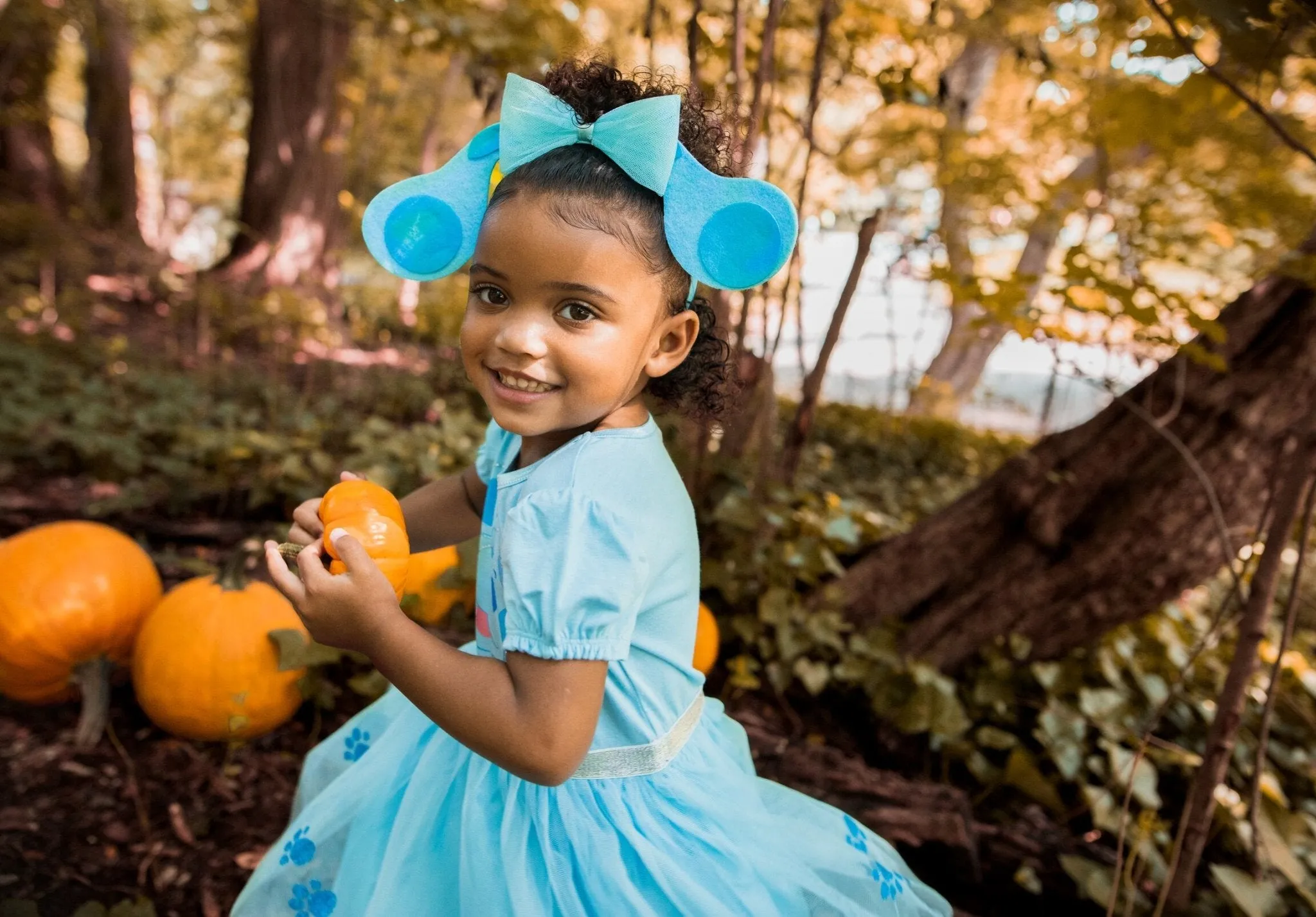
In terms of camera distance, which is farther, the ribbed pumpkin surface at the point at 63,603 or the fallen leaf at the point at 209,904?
the ribbed pumpkin surface at the point at 63,603

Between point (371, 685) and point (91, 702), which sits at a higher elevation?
point (371, 685)

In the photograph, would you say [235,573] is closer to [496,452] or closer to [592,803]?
[496,452]

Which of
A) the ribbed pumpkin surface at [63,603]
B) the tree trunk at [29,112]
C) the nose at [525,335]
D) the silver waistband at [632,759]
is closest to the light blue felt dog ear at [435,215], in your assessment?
the nose at [525,335]

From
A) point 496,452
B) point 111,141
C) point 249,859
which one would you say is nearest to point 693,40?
point 496,452

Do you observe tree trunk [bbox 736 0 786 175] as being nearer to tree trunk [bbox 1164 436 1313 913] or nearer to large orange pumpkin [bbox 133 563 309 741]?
tree trunk [bbox 1164 436 1313 913]

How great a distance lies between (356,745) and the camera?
5.14ft

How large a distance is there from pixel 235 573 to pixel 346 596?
125 centimetres

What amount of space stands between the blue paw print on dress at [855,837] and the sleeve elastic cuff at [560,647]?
665 mm

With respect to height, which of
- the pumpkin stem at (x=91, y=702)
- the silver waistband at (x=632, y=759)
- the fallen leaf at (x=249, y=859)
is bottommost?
the fallen leaf at (x=249, y=859)

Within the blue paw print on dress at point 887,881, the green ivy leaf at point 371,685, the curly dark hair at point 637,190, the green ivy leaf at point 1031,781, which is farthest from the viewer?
the green ivy leaf at point 1031,781

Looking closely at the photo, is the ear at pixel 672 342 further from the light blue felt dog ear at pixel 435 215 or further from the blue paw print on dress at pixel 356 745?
the blue paw print on dress at pixel 356 745

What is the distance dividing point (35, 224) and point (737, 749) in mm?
7863

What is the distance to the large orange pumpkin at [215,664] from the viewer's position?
72.3 inches

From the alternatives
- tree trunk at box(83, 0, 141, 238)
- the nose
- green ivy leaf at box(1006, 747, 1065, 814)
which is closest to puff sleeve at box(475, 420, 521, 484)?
the nose
